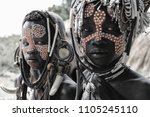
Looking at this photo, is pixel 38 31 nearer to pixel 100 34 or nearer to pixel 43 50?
pixel 43 50

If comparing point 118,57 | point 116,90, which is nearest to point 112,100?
point 116,90

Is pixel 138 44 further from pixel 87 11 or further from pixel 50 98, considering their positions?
pixel 87 11

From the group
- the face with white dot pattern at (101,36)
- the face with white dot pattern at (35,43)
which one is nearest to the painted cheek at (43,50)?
the face with white dot pattern at (35,43)

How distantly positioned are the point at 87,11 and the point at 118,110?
28.0 inches

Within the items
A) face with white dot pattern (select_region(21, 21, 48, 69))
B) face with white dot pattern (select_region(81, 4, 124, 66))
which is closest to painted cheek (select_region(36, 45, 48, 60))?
face with white dot pattern (select_region(21, 21, 48, 69))

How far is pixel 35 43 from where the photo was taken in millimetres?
3625

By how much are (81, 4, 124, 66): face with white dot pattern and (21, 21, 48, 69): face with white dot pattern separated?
54cm

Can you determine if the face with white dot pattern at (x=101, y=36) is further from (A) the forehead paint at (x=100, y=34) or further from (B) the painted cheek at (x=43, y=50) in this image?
(B) the painted cheek at (x=43, y=50)

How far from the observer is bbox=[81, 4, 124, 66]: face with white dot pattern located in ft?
10.2

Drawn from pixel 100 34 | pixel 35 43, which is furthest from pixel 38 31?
pixel 100 34

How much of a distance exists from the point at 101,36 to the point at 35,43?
27.0 inches

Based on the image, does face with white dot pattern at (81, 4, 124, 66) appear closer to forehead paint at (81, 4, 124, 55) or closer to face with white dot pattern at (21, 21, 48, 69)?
forehead paint at (81, 4, 124, 55)

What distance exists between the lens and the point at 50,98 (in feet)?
11.9

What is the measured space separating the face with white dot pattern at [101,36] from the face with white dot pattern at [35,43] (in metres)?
0.54
